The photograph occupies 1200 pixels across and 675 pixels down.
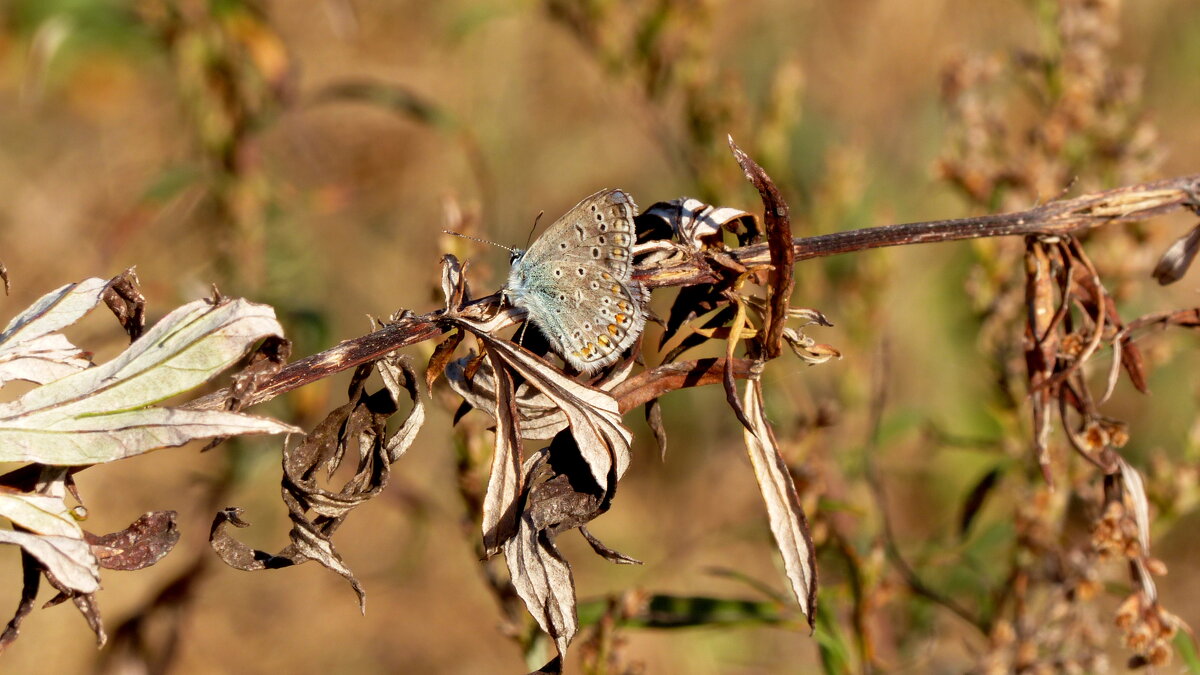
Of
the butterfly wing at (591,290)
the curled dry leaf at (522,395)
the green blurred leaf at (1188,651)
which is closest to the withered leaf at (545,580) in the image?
the curled dry leaf at (522,395)

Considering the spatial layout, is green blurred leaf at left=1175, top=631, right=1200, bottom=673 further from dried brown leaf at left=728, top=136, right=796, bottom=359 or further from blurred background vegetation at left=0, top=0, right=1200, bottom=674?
dried brown leaf at left=728, top=136, right=796, bottom=359

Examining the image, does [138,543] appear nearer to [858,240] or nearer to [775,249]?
[775,249]

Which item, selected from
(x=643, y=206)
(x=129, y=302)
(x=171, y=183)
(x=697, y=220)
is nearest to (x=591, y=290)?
(x=697, y=220)

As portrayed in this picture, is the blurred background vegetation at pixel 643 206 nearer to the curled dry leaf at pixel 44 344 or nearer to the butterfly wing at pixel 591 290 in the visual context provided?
the butterfly wing at pixel 591 290

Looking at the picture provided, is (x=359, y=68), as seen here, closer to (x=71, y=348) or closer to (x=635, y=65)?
(x=635, y=65)

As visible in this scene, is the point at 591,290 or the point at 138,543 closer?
the point at 138,543

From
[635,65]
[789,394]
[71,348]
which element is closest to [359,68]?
[635,65]

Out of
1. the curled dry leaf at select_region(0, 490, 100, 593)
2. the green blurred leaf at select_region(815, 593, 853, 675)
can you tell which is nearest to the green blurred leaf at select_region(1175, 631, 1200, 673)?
the green blurred leaf at select_region(815, 593, 853, 675)
